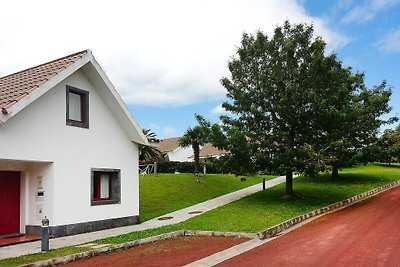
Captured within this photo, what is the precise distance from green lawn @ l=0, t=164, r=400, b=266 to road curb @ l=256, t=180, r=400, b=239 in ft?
1.27

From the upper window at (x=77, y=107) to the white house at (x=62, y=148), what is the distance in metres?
0.04

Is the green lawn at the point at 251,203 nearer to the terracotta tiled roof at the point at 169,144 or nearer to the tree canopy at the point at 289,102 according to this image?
the tree canopy at the point at 289,102

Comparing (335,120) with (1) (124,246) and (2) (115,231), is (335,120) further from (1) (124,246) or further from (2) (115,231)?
(1) (124,246)

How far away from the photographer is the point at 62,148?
594 inches

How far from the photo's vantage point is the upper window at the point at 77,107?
15688mm

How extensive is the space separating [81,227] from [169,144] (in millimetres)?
53264

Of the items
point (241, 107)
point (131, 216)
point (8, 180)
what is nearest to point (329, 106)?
point (241, 107)

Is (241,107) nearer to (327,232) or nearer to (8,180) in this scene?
(327,232)

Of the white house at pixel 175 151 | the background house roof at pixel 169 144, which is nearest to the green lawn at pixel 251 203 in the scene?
the white house at pixel 175 151

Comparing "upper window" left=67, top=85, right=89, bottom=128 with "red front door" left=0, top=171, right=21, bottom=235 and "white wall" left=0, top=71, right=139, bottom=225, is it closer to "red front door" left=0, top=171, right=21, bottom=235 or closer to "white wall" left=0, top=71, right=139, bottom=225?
"white wall" left=0, top=71, right=139, bottom=225

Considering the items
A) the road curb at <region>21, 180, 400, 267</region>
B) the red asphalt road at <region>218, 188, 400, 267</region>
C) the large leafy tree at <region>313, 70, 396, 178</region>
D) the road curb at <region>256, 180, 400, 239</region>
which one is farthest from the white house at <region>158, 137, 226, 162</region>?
the red asphalt road at <region>218, 188, 400, 267</region>

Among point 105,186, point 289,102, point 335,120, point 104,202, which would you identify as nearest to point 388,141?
point 335,120

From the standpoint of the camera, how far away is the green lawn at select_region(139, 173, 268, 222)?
22.9 meters

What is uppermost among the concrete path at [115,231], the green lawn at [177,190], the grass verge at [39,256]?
the green lawn at [177,190]
